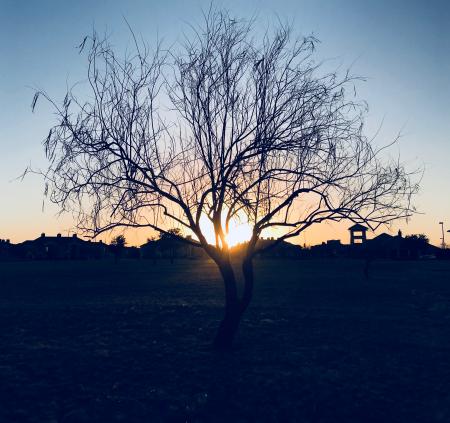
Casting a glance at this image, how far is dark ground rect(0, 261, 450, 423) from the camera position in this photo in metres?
6.18

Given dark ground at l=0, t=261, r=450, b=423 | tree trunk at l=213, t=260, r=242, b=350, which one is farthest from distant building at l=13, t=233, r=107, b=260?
tree trunk at l=213, t=260, r=242, b=350

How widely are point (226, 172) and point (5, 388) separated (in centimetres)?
563

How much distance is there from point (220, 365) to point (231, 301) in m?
1.52

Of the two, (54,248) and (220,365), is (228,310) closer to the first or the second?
(220,365)

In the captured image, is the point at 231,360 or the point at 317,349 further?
the point at 317,349

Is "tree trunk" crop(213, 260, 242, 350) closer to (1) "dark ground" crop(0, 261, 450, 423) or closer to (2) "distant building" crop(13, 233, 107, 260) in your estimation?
(1) "dark ground" crop(0, 261, 450, 423)

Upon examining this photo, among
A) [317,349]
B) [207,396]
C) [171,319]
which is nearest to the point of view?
[207,396]

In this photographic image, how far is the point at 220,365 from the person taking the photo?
8484 millimetres

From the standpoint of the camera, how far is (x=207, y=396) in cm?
671

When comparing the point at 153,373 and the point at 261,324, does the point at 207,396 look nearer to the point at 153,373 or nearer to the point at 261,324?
the point at 153,373

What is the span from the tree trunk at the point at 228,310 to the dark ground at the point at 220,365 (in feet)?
1.14

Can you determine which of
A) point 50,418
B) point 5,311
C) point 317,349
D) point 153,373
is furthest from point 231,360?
point 5,311

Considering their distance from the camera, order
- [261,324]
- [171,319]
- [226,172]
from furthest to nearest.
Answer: [171,319] < [261,324] < [226,172]

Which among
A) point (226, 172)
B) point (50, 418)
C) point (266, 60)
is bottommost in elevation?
point (50, 418)
